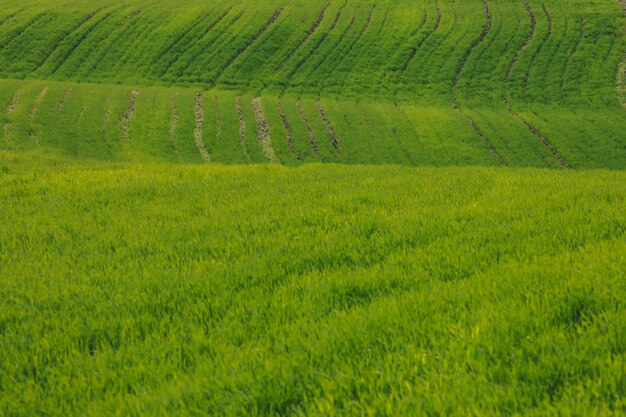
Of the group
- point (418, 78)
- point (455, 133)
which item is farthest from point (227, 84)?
point (455, 133)

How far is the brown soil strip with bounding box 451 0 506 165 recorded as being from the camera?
1692 inches

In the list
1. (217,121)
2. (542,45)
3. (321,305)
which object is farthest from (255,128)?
(542,45)

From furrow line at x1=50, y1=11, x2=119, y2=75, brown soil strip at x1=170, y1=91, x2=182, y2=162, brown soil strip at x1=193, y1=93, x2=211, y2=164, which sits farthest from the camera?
furrow line at x1=50, y1=11, x2=119, y2=75

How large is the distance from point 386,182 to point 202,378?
31.0ft

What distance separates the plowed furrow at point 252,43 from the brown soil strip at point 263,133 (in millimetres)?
10061

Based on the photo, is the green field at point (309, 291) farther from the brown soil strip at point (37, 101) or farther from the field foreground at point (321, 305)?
the brown soil strip at point (37, 101)

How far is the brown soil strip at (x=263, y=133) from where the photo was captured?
41.2 m

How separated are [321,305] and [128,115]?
4484 centimetres

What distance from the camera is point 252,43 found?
64625 mm

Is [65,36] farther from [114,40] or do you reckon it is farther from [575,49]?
[575,49]

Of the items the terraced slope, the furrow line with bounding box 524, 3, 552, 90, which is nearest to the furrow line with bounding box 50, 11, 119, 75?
the terraced slope

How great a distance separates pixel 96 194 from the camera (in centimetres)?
1301

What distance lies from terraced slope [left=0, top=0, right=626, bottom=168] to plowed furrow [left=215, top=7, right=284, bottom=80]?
29 cm

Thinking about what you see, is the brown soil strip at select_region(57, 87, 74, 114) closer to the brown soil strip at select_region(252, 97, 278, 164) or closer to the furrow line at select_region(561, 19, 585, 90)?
the brown soil strip at select_region(252, 97, 278, 164)
